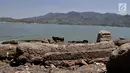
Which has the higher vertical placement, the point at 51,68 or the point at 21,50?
the point at 21,50

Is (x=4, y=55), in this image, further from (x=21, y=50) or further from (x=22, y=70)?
(x=22, y=70)

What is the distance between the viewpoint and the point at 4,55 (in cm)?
952

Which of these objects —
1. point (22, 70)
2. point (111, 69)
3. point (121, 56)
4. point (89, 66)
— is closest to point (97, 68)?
point (89, 66)

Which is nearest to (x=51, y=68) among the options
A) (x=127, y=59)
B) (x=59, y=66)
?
(x=59, y=66)

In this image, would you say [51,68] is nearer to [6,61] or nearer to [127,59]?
[6,61]

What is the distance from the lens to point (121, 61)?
6.64 m

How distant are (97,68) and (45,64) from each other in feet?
6.65

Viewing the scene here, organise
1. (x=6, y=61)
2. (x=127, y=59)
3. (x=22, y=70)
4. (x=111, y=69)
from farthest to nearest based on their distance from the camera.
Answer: (x=6, y=61) → (x=22, y=70) → (x=111, y=69) → (x=127, y=59)

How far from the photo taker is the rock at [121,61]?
6.50m

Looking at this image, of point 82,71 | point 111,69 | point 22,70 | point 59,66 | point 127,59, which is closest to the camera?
point 127,59

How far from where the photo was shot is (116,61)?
6770 millimetres

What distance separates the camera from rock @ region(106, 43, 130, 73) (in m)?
6.50

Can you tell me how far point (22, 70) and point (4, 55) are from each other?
5.18ft

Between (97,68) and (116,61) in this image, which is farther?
(97,68)
